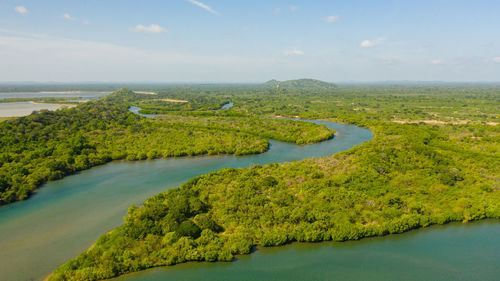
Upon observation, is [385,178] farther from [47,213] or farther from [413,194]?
[47,213]

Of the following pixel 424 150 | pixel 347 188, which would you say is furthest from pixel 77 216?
pixel 424 150

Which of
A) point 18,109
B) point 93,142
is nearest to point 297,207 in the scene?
point 93,142

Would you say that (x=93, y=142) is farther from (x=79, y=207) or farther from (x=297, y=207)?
(x=297, y=207)

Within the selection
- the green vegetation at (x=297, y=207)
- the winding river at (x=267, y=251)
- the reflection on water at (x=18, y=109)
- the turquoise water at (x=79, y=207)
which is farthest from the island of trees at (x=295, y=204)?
the reflection on water at (x=18, y=109)

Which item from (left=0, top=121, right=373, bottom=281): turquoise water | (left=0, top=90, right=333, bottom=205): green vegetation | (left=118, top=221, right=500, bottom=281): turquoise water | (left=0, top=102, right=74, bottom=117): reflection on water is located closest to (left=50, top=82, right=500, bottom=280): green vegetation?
(left=118, top=221, right=500, bottom=281): turquoise water

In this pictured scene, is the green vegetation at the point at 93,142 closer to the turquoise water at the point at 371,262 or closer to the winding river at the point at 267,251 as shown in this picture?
the winding river at the point at 267,251

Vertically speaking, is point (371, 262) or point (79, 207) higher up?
point (79, 207)

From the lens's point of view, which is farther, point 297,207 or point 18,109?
point 18,109
